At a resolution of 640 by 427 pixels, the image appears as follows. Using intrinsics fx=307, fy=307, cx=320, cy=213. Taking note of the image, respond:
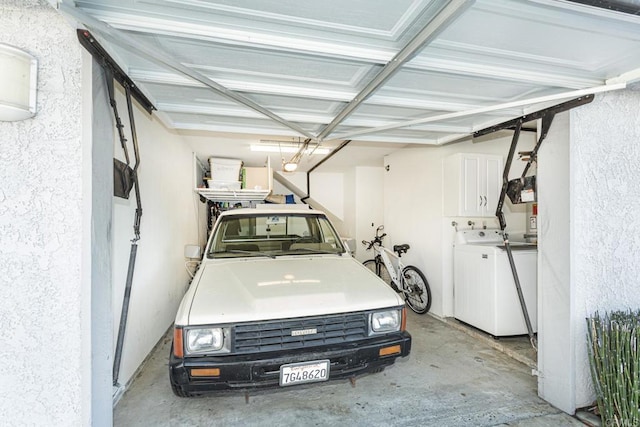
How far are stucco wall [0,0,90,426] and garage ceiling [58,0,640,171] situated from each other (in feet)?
0.90

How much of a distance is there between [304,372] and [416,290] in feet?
10.4

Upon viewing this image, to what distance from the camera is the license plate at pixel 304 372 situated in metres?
1.87

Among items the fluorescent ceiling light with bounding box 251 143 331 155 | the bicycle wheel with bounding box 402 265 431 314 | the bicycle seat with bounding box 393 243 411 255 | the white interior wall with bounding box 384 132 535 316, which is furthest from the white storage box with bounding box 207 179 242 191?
the bicycle wheel with bounding box 402 265 431 314

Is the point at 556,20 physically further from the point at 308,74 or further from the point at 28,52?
the point at 28,52

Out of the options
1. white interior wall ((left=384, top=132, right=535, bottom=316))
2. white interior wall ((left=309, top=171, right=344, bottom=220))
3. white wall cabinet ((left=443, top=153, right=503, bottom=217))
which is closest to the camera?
white wall cabinet ((left=443, top=153, right=503, bottom=217))

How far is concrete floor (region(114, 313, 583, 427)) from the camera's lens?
215cm

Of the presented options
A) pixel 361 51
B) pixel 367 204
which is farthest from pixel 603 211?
pixel 367 204

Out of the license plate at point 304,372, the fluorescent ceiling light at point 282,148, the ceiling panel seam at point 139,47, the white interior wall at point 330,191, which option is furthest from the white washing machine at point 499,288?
the white interior wall at point 330,191

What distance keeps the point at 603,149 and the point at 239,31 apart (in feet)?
8.56

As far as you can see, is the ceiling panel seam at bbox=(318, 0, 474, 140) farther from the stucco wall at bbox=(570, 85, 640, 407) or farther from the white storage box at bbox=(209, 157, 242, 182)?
the white storage box at bbox=(209, 157, 242, 182)

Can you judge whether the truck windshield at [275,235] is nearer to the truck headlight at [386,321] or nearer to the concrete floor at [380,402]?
the truck headlight at [386,321]

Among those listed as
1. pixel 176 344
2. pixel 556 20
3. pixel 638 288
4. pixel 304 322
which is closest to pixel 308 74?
pixel 556 20

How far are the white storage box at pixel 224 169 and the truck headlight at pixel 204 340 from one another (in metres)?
3.64

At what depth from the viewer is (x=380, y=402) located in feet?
7.78
